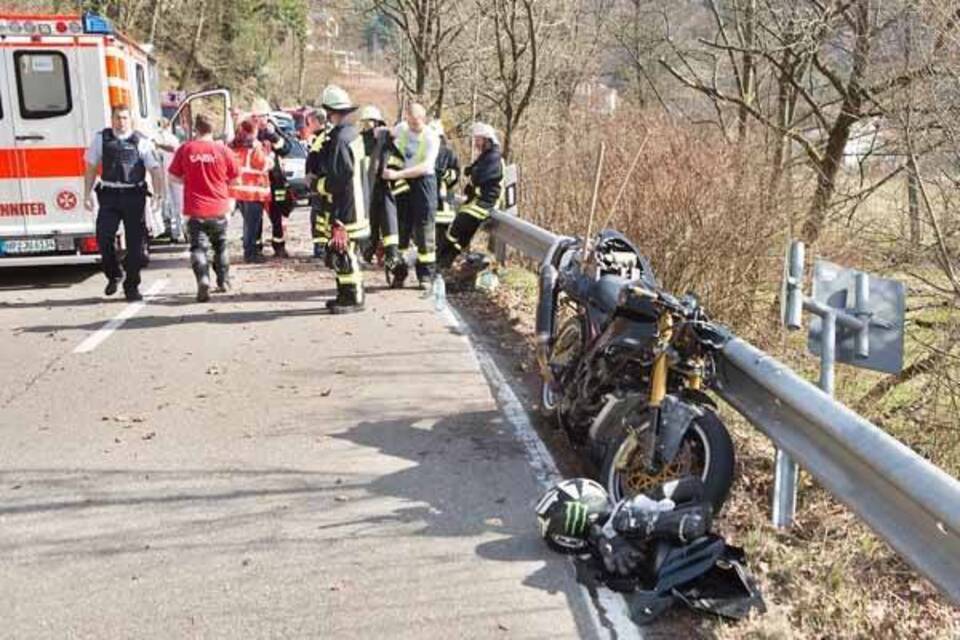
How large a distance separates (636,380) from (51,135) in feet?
28.6

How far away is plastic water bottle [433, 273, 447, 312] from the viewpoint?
10141 millimetres

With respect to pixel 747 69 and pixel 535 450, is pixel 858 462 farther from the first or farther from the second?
pixel 747 69

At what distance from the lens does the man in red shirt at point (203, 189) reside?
34.0ft

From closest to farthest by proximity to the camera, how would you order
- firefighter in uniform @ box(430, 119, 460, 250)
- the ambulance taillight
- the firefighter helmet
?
the firefighter helmet → the ambulance taillight → firefighter in uniform @ box(430, 119, 460, 250)

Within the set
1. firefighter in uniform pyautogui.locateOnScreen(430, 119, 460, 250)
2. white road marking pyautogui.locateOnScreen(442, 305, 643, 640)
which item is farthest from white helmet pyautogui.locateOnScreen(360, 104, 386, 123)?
white road marking pyautogui.locateOnScreen(442, 305, 643, 640)

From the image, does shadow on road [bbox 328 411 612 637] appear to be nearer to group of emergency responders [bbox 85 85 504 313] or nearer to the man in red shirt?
group of emergency responders [bbox 85 85 504 313]

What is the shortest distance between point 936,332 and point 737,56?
9.58 meters

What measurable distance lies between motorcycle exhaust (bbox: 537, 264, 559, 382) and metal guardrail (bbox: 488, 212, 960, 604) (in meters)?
1.38

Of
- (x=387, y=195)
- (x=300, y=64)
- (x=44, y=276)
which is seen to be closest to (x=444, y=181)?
(x=387, y=195)

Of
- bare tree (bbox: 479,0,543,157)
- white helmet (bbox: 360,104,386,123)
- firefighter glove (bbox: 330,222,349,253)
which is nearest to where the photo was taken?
firefighter glove (bbox: 330,222,349,253)

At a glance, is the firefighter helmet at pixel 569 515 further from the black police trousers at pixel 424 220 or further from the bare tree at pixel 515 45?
the bare tree at pixel 515 45

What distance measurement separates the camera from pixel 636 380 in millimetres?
5098

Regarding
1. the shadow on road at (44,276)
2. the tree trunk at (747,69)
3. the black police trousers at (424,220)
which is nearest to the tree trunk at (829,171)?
the tree trunk at (747,69)

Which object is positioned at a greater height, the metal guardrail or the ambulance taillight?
the metal guardrail
